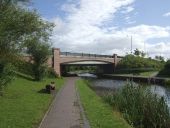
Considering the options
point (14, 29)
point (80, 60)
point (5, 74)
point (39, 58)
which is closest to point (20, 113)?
point (5, 74)

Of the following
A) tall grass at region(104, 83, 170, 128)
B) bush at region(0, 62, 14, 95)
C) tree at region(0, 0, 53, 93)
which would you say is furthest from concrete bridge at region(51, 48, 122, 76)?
tall grass at region(104, 83, 170, 128)

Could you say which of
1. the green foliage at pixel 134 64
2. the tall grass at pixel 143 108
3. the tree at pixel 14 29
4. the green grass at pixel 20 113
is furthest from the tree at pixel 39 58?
the green foliage at pixel 134 64

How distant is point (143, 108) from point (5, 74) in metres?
11.9

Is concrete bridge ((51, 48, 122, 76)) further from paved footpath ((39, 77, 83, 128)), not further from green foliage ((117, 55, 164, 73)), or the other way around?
paved footpath ((39, 77, 83, 128))

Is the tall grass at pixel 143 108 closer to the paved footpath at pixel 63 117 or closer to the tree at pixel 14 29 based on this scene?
the paved footpath at pixel 63 117

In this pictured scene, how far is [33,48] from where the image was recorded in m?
52.5

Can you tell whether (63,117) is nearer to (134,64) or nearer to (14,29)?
(14,29)

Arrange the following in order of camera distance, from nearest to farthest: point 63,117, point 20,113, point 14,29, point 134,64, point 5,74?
1. point 63,117
2. point 20,113
3. point 5,74
4. point 14,29
5. point 134,64

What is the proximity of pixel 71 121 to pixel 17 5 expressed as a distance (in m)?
17.2

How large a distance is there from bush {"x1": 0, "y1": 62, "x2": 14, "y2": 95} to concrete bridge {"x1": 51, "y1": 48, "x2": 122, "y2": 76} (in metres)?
45.9

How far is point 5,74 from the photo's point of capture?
1093 inches

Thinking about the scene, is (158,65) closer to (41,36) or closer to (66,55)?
(66,55)

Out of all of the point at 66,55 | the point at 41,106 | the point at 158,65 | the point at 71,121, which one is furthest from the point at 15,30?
the point at 158,65

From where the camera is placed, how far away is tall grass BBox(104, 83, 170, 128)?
19391mm
